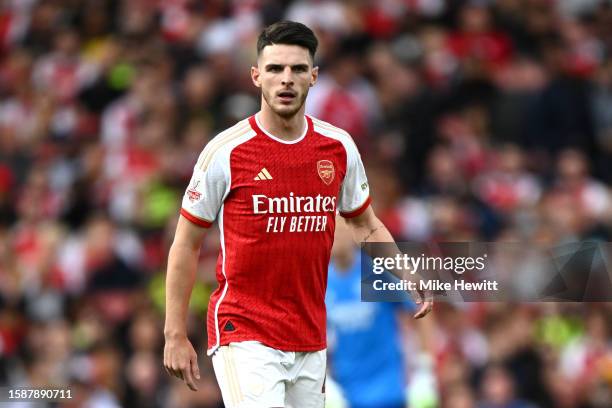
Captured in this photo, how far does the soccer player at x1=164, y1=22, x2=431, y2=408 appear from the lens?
6527 millimetres

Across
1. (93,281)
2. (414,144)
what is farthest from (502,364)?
(93,281)

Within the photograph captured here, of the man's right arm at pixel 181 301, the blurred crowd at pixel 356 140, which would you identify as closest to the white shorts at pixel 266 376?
the man's right arm at pixel 181 301

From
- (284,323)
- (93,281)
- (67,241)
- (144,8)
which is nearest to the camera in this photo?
(284,323)

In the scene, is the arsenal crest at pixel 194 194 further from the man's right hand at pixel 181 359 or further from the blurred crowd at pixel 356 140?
the blurred crowd at pixel 356 140

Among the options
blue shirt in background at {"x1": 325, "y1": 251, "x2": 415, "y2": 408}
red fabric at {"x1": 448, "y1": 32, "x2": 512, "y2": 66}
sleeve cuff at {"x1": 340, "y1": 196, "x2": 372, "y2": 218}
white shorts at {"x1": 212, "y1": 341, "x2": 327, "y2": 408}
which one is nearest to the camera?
white shorts at {"x1": 212, "y1": 341, "x2": 327, "y2": 408}

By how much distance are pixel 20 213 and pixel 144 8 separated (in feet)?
10.1

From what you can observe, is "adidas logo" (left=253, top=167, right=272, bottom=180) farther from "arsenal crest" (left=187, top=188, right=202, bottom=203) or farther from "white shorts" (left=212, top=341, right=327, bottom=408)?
"white shorts" (left=212, top=341, right=327, bottom=408)

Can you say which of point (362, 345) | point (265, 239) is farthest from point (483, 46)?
point (265, 239)

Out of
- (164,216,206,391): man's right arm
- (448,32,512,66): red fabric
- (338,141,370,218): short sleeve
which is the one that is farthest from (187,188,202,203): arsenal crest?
(448,32,512,66): red fabric

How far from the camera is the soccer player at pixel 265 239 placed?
6.53 meters

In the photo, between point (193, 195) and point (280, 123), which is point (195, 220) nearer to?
point (193, 195)

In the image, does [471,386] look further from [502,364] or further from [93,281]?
[93,281]

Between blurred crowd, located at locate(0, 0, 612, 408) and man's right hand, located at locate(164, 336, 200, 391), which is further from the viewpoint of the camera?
blurred crowd, located at locate(0, 0, 612, 408)

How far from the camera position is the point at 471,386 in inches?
460
